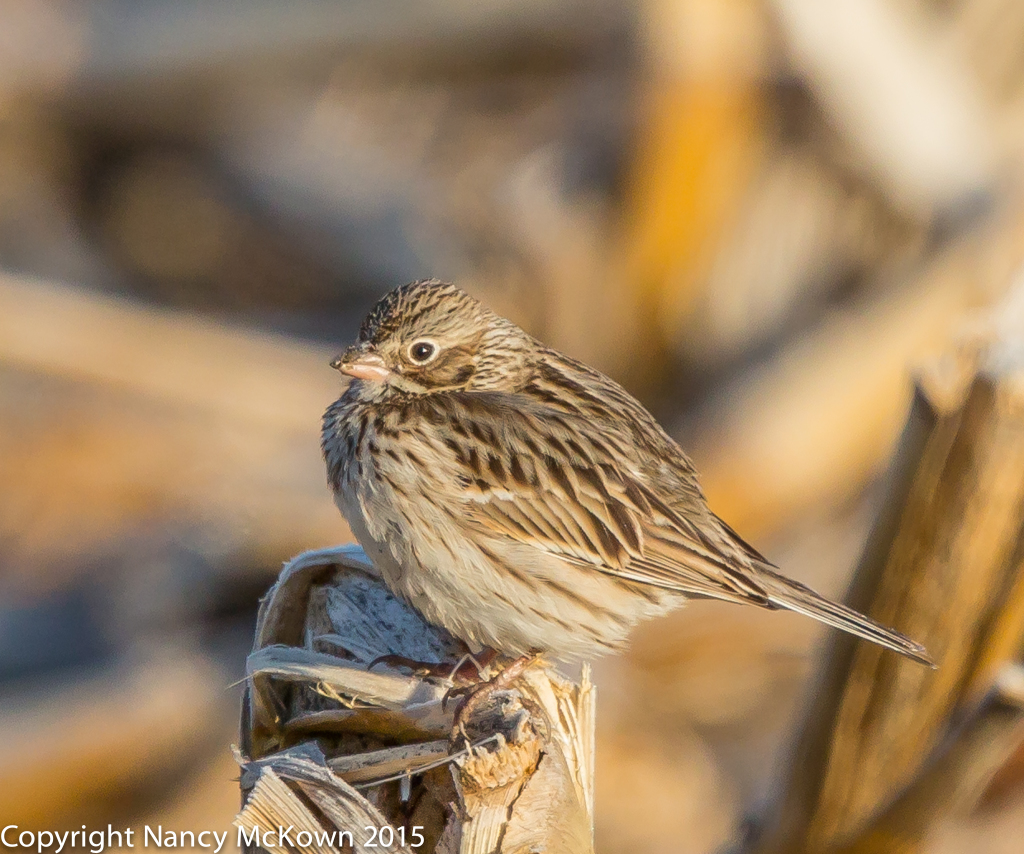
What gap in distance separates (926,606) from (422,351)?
5.94 feet

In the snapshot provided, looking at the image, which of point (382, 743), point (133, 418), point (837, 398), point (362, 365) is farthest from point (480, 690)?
point (133, 418)

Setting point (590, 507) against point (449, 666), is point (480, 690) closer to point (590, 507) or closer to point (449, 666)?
point (449, 666)

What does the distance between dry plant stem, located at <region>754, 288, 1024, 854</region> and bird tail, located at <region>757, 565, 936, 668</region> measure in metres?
0.10

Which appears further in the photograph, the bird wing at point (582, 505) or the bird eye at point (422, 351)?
the bird eye at point (422, 351)

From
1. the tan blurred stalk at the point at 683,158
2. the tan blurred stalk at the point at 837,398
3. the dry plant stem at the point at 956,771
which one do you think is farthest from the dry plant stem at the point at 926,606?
the tan blurred stalk at the point at 683,158

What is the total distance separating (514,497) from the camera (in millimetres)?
4605

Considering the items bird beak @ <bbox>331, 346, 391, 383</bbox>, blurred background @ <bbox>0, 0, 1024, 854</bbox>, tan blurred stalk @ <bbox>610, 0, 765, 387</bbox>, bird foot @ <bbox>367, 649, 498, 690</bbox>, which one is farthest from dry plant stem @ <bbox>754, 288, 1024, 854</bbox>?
tan blurred stalk @ <bbox>610, 0, 765, 387</bbox>

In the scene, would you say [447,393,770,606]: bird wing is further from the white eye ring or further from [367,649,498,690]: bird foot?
[367,649,498,690]: bird foot

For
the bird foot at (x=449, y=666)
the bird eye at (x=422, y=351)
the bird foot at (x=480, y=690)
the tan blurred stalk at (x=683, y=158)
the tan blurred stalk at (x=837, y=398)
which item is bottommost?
the bird foot at (x=480, y=690)

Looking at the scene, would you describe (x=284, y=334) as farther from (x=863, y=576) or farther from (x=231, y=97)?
(x=863, y=576)

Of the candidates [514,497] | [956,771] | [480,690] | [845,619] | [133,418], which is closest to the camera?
[480,690]

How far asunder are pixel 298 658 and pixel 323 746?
8.6 inches

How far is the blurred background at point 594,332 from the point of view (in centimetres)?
746

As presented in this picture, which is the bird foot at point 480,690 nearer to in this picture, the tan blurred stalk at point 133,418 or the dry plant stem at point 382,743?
the dry plant stem at point 382,743
